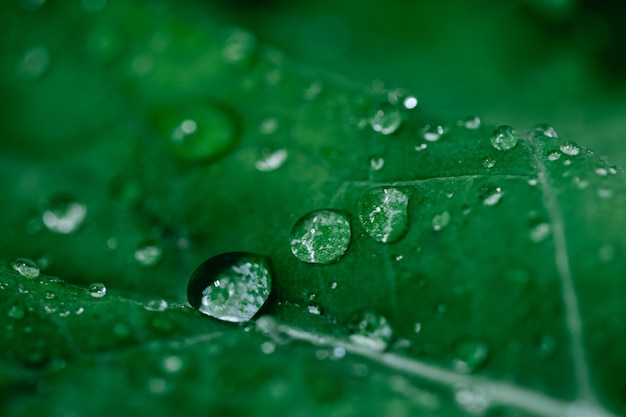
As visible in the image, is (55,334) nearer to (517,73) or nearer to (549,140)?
(549,140)

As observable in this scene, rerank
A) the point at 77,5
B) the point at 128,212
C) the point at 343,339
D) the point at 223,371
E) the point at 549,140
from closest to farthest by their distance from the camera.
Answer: the point at 223,371, the point at 343,339, the point at 549,140, the point at 128,212, the point at 77,5

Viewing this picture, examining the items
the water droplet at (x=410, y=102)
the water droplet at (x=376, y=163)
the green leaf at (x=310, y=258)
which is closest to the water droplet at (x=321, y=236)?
the green leaf at (x=310, y=258)

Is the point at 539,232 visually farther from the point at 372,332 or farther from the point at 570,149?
the point at 372,332

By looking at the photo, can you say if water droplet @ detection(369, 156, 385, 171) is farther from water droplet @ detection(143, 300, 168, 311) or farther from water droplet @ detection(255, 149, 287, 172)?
water droplet @ detection(143, 300, 168, 311)

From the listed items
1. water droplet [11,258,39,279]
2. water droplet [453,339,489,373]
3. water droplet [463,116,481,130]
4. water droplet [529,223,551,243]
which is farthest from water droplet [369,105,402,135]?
water droplet [11,258,39,279]

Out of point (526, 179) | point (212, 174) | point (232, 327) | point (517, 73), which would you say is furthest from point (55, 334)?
point (517, 73)

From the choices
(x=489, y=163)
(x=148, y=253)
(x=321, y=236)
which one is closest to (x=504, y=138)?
(x=489, y=163)

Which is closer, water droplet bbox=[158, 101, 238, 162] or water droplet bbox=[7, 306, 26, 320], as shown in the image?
water droplet bbox=[7, 306, 26, 320]
